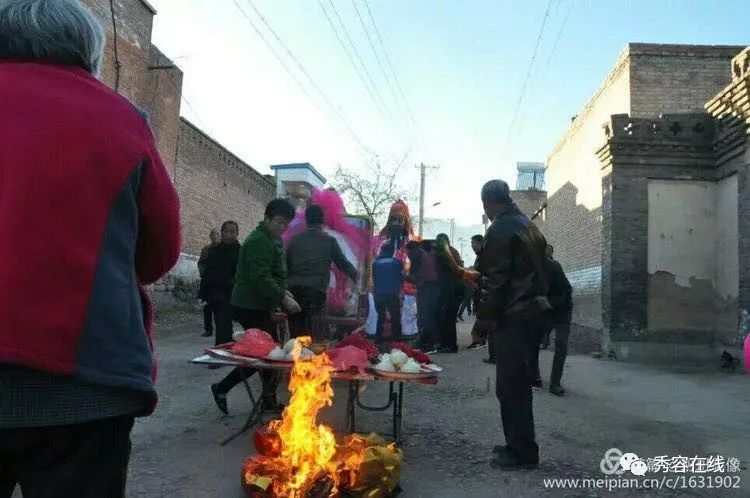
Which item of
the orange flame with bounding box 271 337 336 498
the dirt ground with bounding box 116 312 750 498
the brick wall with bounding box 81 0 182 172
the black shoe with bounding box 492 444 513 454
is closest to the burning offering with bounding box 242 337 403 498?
the orange flame with bounding box 271 337 336 498

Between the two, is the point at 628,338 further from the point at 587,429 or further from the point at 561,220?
the point at 561,220

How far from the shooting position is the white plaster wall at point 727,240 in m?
9.09

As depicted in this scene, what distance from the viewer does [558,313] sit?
23.5 ft

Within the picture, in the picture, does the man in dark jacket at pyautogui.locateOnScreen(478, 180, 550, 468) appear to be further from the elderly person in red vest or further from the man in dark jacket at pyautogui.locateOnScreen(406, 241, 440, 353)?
the man in dark jacket at pyautogui.locateOnScreen(406, 241, 440, 353)

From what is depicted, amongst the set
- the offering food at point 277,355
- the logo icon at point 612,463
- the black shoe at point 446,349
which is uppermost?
the offering food at point 277,355

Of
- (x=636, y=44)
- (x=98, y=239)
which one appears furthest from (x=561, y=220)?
(x=98, y=239)

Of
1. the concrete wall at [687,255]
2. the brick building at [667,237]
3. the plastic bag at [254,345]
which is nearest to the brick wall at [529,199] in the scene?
the brick building at [667,237]

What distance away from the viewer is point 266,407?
562 cm

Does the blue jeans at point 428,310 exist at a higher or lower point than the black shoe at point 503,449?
higher

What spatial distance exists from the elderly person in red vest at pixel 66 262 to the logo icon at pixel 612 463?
3.72 meters

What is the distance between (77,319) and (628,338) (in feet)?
32.8

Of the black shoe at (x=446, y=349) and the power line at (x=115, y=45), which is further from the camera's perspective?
the power line at (x=115, y=45)

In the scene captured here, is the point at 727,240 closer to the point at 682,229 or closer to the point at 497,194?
the point at 682,229

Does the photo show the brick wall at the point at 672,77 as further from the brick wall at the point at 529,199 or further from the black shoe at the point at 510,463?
the brick wall at the point at 529,199
